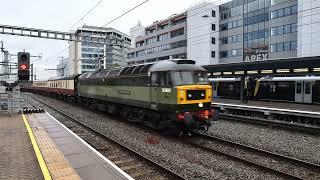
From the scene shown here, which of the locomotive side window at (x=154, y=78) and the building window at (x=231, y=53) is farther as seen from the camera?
the building window at (x=231, y=53)

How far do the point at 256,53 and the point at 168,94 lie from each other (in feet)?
173

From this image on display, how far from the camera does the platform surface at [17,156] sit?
709 cm

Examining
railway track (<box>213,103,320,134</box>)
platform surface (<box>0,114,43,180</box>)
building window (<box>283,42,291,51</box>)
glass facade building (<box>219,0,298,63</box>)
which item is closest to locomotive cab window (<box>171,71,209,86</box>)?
railway track (<box>213,103,320,134</box>)

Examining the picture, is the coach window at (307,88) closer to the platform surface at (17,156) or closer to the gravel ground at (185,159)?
the gravel ground at (185,159)

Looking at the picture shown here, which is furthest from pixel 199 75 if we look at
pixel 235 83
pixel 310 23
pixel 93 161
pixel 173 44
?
pixel 173 44

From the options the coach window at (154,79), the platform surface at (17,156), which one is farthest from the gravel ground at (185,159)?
the platform surface at (17,156)

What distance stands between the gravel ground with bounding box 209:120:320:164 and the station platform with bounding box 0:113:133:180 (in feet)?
19.8

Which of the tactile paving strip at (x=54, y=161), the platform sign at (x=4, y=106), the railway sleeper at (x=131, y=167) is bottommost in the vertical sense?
the railway sleeper at (x=131, y=167)

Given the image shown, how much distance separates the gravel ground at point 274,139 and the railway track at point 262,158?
76 cm

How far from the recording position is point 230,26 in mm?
67500

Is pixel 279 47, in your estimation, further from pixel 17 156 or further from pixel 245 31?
pixel 17 156

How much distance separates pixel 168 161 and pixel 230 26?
62.0 metres

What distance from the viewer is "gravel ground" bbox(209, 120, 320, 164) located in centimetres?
1040

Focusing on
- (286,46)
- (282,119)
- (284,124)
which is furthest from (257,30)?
(284,124)
